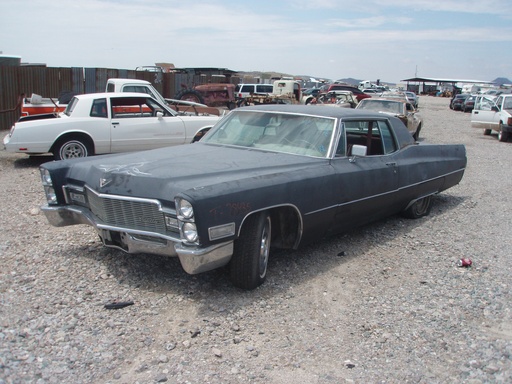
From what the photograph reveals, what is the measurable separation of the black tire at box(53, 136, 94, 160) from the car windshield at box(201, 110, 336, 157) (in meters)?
4.77

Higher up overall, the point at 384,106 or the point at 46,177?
the point at 384,106

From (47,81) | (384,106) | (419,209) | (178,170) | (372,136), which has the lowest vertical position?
(419,209)

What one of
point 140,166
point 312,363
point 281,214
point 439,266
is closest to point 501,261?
point 439,266

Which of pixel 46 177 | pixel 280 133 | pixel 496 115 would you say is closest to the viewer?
pixel 46 177

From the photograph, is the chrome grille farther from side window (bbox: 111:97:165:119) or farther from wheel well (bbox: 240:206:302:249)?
side window (bbox: 111:97:165:119)

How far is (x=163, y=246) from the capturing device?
3863 mm

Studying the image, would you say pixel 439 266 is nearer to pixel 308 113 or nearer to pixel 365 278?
pixel 365 278

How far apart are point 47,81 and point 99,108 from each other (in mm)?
9767

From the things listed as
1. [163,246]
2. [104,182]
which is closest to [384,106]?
[104,182]

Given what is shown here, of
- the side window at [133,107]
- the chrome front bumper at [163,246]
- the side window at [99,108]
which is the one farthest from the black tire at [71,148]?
the chrome front bumper at [163,246]

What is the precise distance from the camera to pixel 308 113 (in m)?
5.35

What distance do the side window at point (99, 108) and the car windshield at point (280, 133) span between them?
4.86 m

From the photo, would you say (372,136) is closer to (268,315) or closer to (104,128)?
(268,315)

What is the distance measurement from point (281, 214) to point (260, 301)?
84 centimetres
